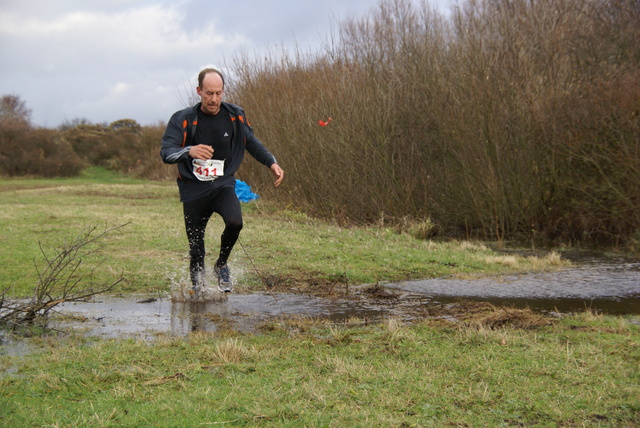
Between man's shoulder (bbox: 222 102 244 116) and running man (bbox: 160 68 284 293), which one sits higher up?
man's shoulder (bbox: 222 102 244 116)

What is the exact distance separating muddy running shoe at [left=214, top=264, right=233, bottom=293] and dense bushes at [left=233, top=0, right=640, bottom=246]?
8.15 metres

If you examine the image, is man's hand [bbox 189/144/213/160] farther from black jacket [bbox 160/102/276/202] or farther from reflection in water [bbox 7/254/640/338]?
reflection in water [bbox 7/254/640/338]

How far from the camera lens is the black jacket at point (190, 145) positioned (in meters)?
6.68

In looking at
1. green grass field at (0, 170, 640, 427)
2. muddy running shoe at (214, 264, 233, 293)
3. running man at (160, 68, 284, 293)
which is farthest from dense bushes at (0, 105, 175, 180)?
green grass field at (0, 170, 640, 427)

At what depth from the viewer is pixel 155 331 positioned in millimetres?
5871

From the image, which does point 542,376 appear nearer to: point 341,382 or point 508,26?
point 341,382

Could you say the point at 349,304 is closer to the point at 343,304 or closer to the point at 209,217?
the point at 343,304

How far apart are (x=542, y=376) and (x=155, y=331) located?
10.4ft

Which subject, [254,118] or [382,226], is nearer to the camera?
[382,226]

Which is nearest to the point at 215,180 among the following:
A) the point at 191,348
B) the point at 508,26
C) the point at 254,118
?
the point at 191,348

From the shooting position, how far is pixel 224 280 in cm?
→ 753

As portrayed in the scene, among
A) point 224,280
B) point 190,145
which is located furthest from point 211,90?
point 224,280

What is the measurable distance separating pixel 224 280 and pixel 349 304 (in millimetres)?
1397

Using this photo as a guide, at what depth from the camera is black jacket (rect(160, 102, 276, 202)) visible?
263 inches
